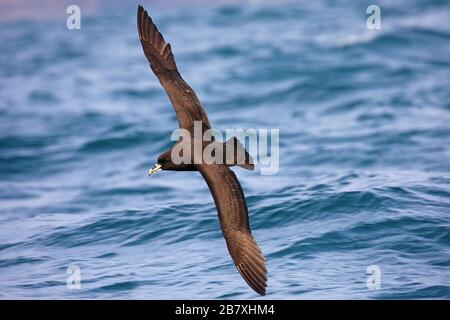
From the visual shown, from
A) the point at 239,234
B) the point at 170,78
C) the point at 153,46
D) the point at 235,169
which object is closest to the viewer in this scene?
the point at 239,234

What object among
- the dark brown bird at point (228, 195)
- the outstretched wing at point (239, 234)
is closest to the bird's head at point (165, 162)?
the dark brown bird at point (228, 195)

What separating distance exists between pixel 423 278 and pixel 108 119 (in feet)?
41.4

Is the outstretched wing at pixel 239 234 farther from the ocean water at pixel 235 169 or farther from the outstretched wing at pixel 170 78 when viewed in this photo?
the outstretched wing at pixel 170 78

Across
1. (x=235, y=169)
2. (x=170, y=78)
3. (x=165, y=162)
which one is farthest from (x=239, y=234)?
(x=235, y=169)

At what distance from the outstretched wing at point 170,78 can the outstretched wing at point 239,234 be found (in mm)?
1528

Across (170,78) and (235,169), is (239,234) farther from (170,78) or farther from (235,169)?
(235,169)

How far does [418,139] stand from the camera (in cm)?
1773

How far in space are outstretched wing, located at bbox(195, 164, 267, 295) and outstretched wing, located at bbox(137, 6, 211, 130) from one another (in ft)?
5.01

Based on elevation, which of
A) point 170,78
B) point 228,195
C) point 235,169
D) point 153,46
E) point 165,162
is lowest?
point 228,195

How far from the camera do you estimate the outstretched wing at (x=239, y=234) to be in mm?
9312

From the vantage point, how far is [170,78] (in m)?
11.4

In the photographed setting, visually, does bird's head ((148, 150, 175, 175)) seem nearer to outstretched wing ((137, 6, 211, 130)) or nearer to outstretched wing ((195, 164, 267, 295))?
outstretched wing ((137, 6, 211, 130))

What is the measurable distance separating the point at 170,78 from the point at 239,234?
2862 mm
